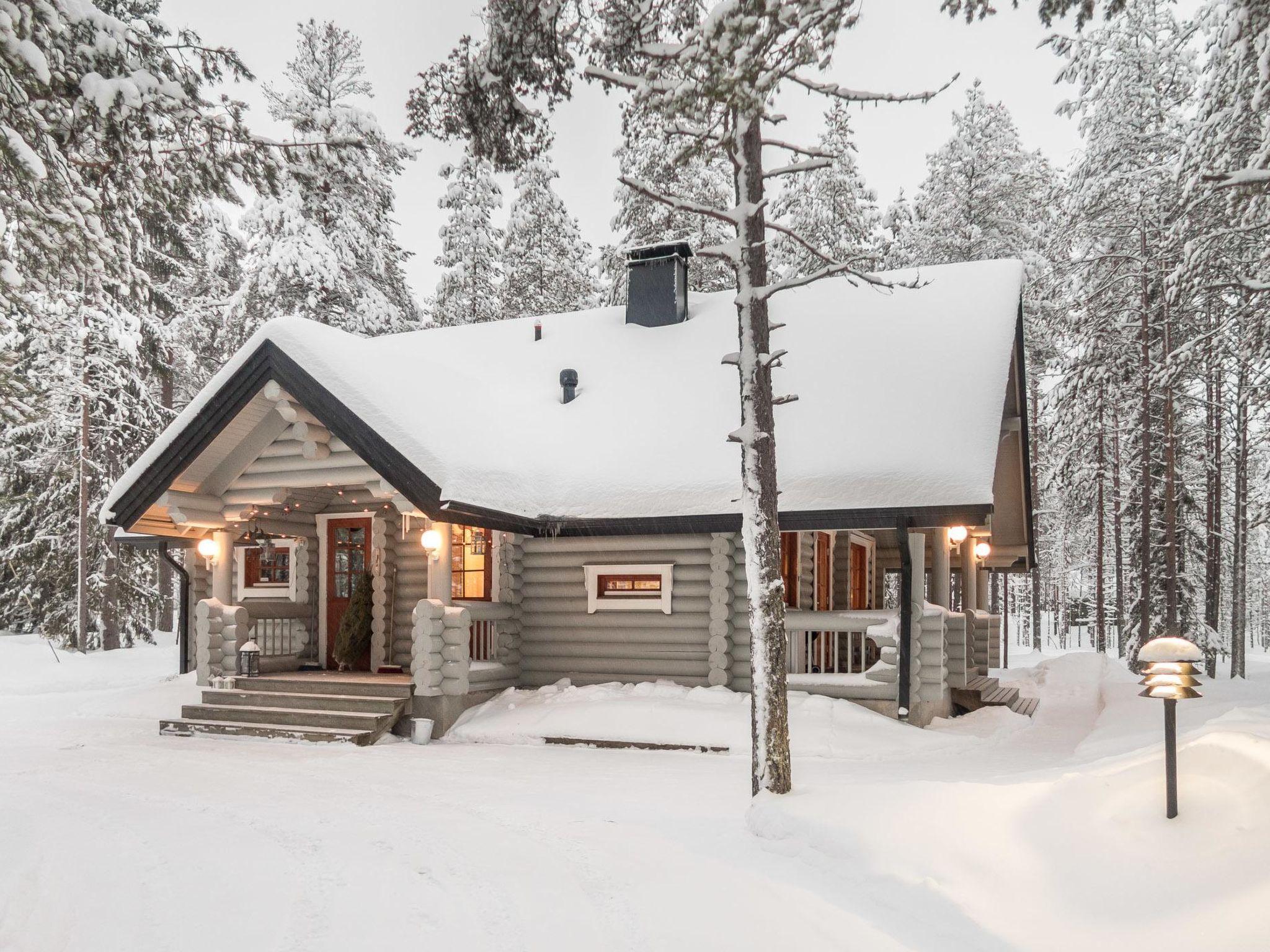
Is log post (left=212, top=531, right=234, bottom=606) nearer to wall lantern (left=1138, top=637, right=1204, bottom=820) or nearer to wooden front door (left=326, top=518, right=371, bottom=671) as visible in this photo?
wooden front door (left=326, top=518, right=371, bottom=671)

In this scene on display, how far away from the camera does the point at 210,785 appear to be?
7.88 m

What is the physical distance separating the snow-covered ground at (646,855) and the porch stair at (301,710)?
1620 mm

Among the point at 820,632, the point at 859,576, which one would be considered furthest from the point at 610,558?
the point at 859,576

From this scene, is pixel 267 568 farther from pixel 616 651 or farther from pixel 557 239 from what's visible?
pixel 557 239

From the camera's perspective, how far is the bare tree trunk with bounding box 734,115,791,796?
627 cm

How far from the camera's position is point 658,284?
1516 centimetres

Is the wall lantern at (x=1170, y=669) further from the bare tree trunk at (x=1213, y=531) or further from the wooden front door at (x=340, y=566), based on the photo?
the bare tree trunk at (x=1213, y=531)

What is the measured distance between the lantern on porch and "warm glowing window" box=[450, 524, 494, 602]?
2589 mm

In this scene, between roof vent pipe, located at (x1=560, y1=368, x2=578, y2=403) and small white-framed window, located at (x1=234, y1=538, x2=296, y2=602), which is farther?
roof vent pipe, located at (x1=560, y1=368, x2=578, y2=403)

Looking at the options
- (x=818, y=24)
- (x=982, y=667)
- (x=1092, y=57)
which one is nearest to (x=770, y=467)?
(x=818, y=24)

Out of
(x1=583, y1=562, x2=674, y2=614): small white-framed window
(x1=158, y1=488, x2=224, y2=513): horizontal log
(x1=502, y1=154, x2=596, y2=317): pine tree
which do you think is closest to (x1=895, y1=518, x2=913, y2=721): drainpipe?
(x1=583, y1=562, x2=674, y2=614): small white-framed window

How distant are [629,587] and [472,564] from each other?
229 cm

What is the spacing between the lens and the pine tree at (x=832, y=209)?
77.2 feet

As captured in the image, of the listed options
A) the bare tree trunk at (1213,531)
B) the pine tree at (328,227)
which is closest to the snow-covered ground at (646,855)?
the bare tree trunk at (1213,531)
